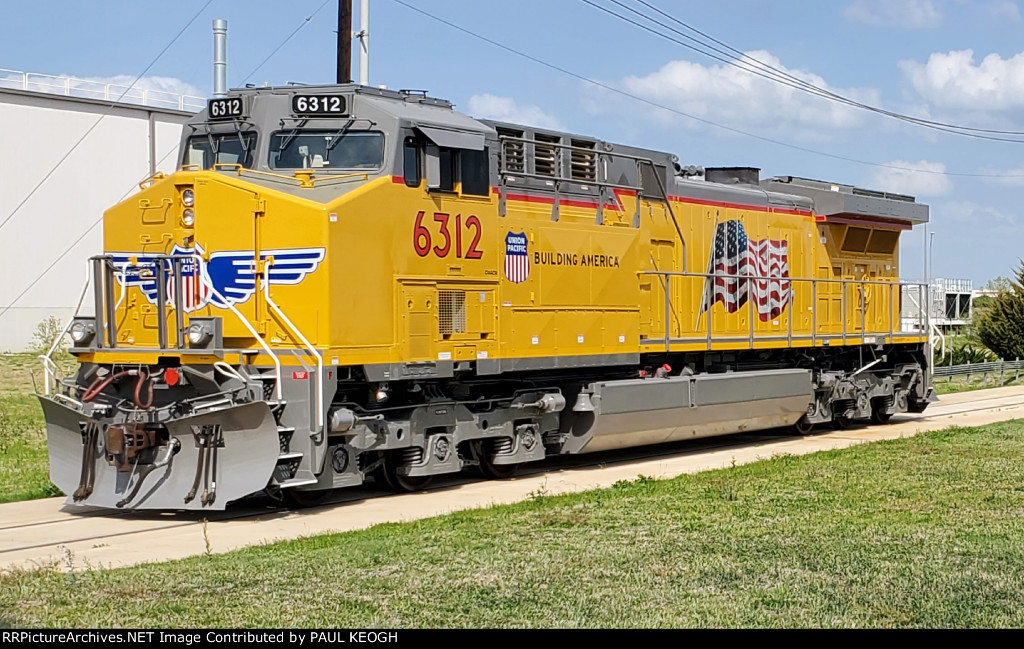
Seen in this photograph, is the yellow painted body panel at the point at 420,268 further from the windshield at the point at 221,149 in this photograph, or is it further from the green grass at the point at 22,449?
the green grass at the point at 22,449

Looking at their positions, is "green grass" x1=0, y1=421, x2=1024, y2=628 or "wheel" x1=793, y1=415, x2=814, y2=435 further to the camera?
"wheel" x1=793, y1=415, x2=814, y2=435

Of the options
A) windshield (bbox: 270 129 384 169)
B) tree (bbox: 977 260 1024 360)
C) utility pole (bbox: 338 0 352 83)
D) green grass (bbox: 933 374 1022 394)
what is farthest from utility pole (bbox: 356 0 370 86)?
tree (bbox: 977 260 1024 360)

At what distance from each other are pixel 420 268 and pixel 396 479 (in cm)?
238

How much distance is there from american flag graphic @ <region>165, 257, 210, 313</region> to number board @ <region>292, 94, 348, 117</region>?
1.88 metres

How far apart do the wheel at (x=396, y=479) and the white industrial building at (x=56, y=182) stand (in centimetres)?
2764

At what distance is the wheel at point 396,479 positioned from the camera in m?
12.8

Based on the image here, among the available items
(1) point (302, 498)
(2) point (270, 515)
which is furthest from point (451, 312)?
(2) point (270, 515)

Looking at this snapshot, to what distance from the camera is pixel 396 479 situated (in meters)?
12.9

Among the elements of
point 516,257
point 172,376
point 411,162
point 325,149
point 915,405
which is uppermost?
point 325,149

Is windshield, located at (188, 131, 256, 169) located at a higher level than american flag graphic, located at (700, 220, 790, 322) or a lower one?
higher

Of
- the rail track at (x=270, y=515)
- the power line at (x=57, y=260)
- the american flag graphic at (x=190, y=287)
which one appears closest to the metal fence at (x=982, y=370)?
the rail track at (x=270, y=515)

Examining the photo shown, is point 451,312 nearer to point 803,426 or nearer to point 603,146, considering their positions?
point 603,146

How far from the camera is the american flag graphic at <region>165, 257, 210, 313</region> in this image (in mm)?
11719

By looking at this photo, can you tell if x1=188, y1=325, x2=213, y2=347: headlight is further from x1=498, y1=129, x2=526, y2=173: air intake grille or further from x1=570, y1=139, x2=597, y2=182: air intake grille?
x1=570, y1=139, x2=597, y2=182: air intake grille
